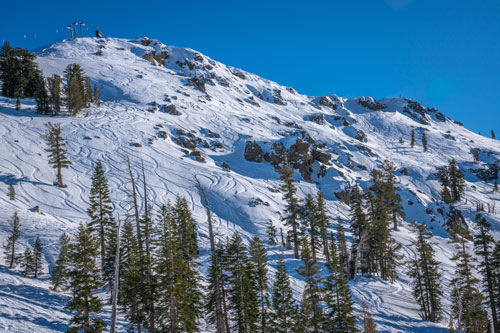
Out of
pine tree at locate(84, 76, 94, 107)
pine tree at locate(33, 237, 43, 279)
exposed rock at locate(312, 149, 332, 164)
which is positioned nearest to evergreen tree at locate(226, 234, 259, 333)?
pine tree at locate(33, 237, 43, 279)

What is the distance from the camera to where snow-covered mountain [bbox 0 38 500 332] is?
37188mm

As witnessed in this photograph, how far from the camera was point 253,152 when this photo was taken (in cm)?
8625

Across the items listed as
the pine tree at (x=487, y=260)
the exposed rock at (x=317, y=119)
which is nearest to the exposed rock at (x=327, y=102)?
the exposed rock at (x=317, y=119)

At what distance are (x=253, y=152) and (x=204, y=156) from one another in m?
14.3

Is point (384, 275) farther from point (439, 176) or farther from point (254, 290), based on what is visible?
point (439, 176)

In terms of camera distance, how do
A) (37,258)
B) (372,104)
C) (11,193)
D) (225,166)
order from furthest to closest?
(372,104)
(225,166)
(11,193)
(37,258)

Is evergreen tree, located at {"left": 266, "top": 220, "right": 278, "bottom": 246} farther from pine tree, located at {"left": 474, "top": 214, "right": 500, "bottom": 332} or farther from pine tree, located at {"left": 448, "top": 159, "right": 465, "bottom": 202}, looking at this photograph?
pine tree, located at {"left": 448, "top": 159, "right": 465, "bottom": 202}

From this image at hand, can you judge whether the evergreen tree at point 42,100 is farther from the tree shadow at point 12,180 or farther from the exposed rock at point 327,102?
the exposed rock at point 327,102

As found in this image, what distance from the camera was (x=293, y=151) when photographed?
8800 centimetres

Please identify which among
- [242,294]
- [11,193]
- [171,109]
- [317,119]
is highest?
[317,119]

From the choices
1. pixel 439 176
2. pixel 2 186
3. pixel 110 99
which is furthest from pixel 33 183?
pixel 439 176

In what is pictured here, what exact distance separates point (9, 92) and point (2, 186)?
52.5 meters

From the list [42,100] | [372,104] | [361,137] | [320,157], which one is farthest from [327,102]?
[42,100]

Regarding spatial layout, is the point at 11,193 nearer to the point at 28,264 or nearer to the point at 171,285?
the point at 28,264
